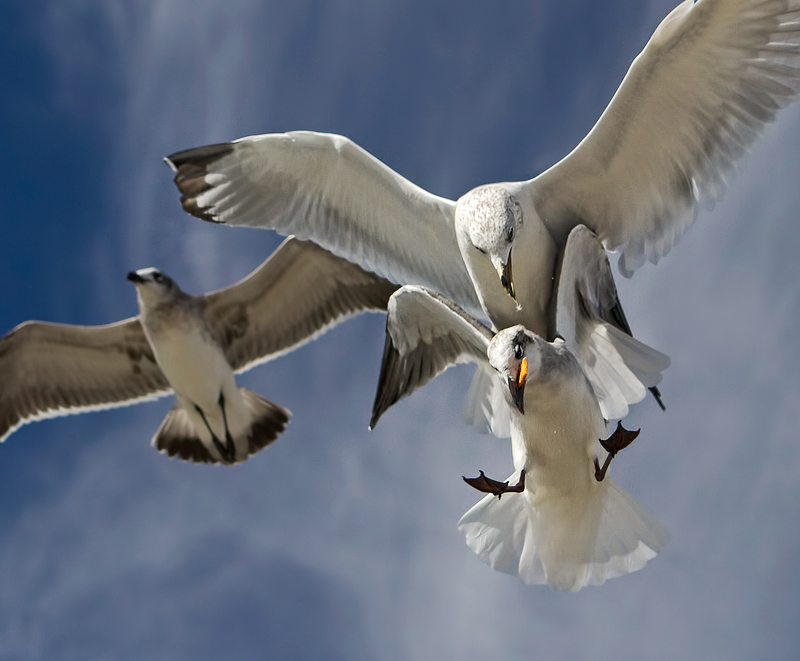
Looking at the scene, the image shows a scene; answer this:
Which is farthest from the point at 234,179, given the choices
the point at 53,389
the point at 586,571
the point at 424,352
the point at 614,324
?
the point at 53,389

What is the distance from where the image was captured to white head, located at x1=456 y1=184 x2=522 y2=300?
4633 millimetres

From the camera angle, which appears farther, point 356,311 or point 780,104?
point 356,311

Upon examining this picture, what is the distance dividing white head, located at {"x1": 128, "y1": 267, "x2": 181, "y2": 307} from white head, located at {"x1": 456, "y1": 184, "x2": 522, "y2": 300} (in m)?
3.49

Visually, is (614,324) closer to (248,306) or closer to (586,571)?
(586,571)

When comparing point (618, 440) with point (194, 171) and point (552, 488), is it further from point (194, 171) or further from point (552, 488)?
point (194, 171)

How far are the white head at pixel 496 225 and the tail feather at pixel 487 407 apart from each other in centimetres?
60

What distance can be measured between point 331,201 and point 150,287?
8.29 feet

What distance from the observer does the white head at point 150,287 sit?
7547 mm

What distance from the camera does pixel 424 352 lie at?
5.43 metres

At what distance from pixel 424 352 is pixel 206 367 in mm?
2650

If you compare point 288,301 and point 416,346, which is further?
point 288,301

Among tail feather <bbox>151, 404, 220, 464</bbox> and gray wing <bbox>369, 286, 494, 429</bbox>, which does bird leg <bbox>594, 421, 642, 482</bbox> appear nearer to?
gray wing <bbox>369, 286, 494, 429</bbox>

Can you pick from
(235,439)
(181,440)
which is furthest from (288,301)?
(181,440)

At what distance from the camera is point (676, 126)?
4.86m
